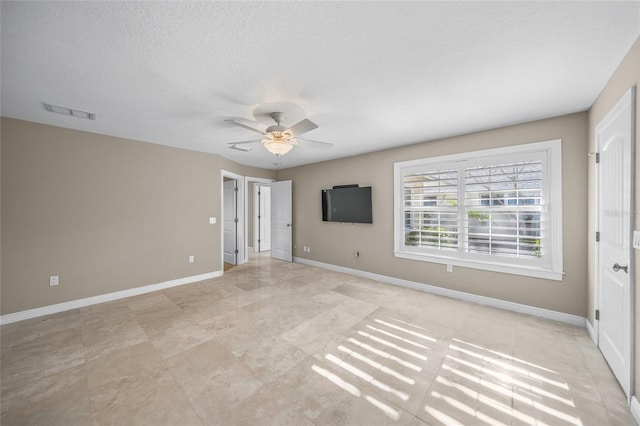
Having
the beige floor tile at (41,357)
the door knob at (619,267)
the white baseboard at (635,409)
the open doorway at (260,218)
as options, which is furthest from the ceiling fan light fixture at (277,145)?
the open doorway at (260,218)

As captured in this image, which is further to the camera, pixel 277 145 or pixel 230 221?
pixel 230 221

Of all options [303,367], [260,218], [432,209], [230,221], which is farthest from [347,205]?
[260,218]

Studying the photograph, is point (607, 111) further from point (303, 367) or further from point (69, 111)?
point (69, 111)

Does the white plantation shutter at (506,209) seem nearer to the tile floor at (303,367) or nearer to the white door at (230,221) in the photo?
the tile floor at (303,367)

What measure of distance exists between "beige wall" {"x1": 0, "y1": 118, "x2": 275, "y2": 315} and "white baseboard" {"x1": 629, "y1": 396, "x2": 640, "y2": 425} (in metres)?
5.21

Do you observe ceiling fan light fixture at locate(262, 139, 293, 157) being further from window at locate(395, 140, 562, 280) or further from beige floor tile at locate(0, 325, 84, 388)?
beige floor tile at locate(0, 325, 84, 388)

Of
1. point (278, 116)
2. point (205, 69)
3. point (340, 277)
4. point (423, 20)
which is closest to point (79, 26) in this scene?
point (205, 69)

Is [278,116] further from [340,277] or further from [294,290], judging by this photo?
[340,277]

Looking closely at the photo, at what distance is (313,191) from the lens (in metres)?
5.65

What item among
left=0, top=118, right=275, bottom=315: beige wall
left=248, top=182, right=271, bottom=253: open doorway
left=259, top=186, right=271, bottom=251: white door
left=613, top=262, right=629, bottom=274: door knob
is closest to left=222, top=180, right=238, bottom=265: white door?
left=0, top=118, right=275, bottom=315: beige wall

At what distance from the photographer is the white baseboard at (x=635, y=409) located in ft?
4.94

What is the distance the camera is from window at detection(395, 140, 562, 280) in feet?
9.61

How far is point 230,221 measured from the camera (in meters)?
5.90

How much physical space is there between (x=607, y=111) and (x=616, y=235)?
1080 mm
